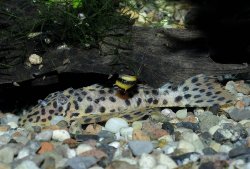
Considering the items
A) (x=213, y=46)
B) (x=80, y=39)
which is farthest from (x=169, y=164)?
(x=213, y=46)

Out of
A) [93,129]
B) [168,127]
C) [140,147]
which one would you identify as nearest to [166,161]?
[140,147]

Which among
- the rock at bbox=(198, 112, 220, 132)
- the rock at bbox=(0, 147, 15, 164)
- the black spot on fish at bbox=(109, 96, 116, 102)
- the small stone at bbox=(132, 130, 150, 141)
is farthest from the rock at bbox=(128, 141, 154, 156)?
the black spot on fish at bbox=(109, 96, 116, 102)

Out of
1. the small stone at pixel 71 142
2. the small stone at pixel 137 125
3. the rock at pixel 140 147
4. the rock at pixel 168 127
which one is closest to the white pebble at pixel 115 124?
the small stone at pixel 137 125

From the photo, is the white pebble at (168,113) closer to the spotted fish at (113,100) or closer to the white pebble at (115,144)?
the spotted fish at (113,100)

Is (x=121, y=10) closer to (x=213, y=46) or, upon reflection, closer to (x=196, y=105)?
(x=213, y=46)

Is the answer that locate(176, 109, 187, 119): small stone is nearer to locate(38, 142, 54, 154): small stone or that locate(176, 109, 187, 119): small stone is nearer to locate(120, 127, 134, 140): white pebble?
locate(120, 127, 134, 140): white pebble

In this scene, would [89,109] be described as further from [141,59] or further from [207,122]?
[207,122]
